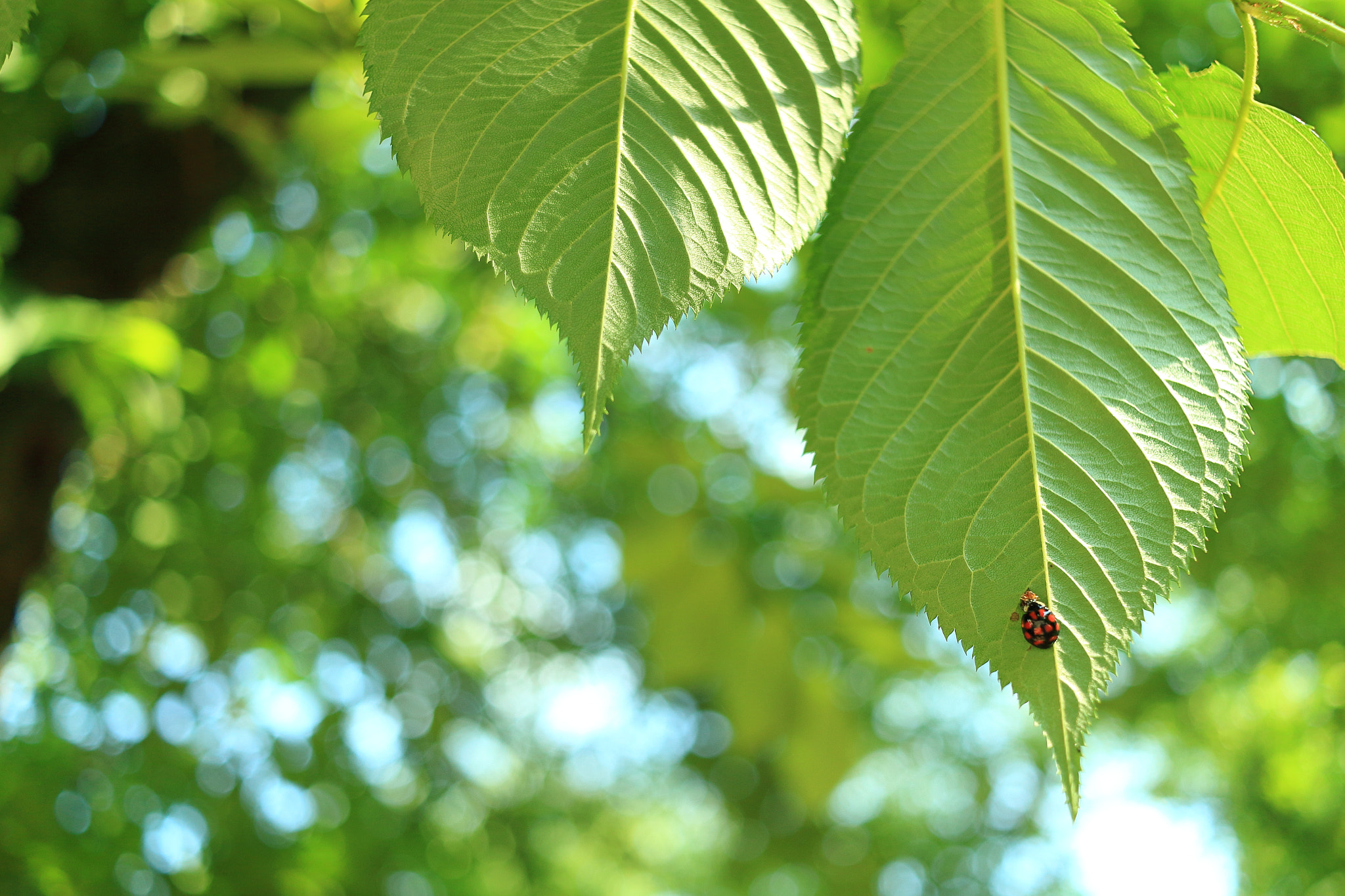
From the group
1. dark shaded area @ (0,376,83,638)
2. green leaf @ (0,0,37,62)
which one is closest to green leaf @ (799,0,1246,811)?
green leaf @ (0,0,37,62)

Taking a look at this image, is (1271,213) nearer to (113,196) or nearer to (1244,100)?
(1244,100)

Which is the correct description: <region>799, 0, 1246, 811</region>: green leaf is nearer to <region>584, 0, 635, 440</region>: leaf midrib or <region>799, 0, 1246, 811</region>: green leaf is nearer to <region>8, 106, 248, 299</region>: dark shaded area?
<region>584, 0, 635, 440</region>: leaf midrib

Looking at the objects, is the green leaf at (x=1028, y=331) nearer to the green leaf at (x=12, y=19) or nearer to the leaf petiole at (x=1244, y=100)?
the leaf petiole at (x=1244, y=100)

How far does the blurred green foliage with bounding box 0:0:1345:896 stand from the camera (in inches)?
44.0

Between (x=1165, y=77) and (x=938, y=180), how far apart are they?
120mm

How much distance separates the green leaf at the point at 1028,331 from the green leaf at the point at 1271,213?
4 centimetres

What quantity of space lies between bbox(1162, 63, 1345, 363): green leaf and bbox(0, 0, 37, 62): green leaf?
0.43 m

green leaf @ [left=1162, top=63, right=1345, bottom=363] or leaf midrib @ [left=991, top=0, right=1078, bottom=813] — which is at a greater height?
green leaf @ [left=1162, top=63, right=1345, bottom=363]

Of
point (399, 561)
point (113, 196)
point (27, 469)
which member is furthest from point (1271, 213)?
point (399, 561)

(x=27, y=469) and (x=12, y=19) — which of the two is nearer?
(x=12, y=19)

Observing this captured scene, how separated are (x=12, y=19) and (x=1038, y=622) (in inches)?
16.2

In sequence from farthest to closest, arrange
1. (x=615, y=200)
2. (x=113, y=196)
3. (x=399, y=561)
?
(x=399, y=561)
(x=113, y=196)
(x=615, y=200)

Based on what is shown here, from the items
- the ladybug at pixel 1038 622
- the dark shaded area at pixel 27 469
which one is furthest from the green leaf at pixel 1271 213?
the dark shaded area at pixel 27 469

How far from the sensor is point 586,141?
0.30 m
